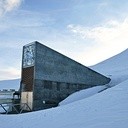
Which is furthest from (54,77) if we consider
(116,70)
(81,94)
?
(116,70)

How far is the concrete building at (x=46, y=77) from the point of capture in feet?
99.1

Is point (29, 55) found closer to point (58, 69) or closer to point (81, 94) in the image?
point (58, 69)

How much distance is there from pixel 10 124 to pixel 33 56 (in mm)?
15366

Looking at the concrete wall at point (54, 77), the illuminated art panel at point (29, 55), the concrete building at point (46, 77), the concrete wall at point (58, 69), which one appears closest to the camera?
the concrete building at point (46, 77)

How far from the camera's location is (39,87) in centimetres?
3034

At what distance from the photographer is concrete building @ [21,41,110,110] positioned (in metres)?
30.2

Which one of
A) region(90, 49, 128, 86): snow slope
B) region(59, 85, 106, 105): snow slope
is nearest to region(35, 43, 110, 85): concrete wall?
region(59, 85, 106, 105): snow slope

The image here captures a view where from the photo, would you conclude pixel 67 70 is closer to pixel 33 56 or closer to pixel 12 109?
pixel 33 56

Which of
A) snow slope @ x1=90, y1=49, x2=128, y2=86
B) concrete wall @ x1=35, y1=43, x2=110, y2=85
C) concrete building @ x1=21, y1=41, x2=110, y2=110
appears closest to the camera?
concrete building @ x1=21, y1=41, x2=110, y2=110

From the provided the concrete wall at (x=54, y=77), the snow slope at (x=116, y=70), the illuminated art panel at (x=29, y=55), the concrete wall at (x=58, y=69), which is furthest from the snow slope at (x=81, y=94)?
the illuminated art panel at (x=29, y=55)

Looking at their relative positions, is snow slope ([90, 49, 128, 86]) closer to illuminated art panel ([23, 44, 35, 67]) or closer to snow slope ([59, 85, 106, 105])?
snow slope ([59, 85, 106, 105])

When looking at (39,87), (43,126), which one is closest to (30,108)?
(39,87)

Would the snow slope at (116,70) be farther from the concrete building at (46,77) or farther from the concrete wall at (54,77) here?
the concrete building at (46,77)

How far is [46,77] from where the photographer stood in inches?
1229
